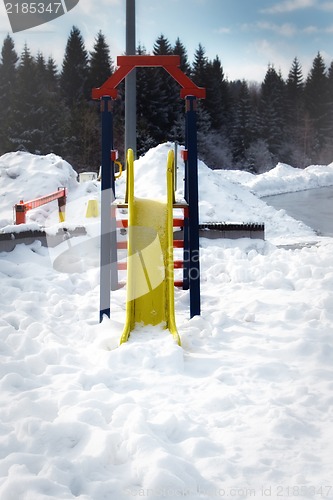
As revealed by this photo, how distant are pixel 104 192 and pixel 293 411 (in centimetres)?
308

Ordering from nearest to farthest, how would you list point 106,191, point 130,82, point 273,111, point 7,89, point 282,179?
point 106,191, point 130,82, point 282,179, point 7,89, point 273,111

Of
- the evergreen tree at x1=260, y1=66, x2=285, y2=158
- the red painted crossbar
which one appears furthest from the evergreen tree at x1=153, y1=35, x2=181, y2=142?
the red painted crossbar

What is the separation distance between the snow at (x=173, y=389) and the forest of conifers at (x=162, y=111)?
21.2 meters

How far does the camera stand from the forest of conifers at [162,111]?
34375mm

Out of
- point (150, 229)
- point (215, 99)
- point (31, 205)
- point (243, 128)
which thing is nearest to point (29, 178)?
point (31, 205)

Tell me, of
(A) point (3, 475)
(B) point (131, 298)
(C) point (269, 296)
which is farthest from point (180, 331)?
(A) point (3, 475)

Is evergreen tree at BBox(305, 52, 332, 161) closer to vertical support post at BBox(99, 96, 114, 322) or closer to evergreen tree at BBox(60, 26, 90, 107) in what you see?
evergreen tree at BBox(60, 26, 90, 107)

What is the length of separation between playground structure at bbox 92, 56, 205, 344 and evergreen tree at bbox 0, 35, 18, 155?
98.6 ft

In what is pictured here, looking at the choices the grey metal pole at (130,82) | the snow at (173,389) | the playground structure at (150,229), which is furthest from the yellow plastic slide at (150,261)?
the grey metal pole at (130,82)

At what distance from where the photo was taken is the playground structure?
4.85 meters

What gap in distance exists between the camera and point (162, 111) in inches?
1490

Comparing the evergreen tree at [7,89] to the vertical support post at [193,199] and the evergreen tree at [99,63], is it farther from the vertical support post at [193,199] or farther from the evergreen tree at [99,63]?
the vertical support post at [193,199]

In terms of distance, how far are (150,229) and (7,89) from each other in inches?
1595

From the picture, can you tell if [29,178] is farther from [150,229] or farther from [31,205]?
[150,229]
